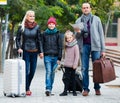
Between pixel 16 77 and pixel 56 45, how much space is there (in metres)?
1.17

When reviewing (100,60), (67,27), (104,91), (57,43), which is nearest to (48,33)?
(57,43)

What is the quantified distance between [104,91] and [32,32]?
286cm

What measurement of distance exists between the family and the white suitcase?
329 mm

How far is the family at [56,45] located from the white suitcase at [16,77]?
33 centimetres

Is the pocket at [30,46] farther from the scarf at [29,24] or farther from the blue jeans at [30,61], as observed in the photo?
the scarf at [29,24]

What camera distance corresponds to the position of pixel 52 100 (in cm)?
1195

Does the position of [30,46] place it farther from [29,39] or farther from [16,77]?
[16,77]

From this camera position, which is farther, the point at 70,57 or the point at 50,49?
the point at 70,57

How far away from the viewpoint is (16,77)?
12.5 m

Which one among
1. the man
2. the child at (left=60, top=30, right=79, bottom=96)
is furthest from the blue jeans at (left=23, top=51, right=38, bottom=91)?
the man

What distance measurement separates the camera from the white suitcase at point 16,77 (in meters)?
12.4

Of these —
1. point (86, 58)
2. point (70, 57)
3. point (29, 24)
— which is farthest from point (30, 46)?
point (86, 58)

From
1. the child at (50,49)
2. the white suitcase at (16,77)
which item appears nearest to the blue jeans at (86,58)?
the child at (50,49)

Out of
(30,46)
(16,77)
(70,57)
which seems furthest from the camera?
(70,57)
